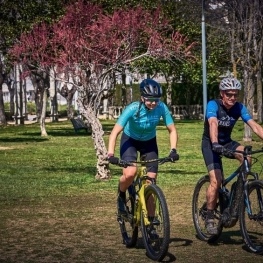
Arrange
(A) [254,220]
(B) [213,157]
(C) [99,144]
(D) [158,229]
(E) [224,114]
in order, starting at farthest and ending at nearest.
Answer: (C) [99,144] < (B) [213,157] < (E) [224,114] < (A) [254,220] < (D) [158,229]

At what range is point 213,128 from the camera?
1018 cm

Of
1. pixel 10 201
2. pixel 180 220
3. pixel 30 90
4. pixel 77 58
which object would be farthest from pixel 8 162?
pixel 30 90

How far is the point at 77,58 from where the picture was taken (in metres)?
24.6

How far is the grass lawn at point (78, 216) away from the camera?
10.1m

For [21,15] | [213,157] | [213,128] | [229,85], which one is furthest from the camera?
[21,15]

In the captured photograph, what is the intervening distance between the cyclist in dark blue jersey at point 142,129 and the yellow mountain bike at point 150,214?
12 cm

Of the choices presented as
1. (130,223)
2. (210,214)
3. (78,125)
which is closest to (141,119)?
(130,223)

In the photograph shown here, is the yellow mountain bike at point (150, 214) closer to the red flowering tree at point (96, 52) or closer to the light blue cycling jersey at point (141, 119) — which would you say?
the light blue cycling jersey at point (141, 119)

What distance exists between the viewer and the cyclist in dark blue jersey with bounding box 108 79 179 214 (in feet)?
32.8

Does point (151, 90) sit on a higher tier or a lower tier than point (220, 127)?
higher

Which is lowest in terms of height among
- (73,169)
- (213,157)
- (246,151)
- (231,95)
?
(73,169)

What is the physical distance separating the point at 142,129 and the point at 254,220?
62.5 inches

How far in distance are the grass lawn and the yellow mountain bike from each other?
0.25 m

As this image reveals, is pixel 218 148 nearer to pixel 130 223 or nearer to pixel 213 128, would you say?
pixel 213 128
